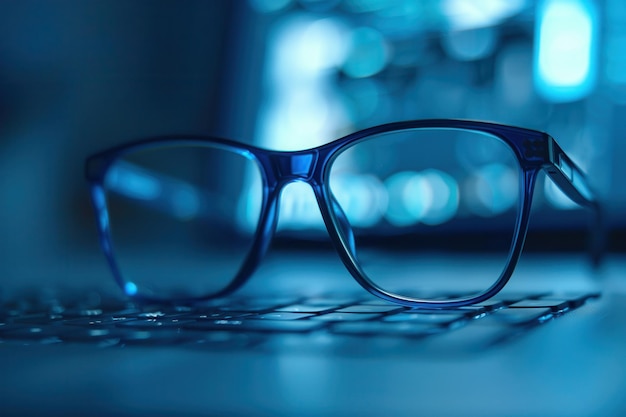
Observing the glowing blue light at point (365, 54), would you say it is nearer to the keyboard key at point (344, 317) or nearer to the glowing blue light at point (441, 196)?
the glowing blue light at point (441, 196)

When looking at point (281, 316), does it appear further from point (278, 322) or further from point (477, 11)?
point (477, 11)

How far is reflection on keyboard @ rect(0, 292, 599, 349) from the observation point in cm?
25

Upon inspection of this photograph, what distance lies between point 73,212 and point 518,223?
107 cm

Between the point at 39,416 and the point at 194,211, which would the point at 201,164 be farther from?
the point at 39,416

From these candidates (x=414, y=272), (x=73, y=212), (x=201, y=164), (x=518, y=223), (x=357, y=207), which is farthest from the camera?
(x=73, y=212)

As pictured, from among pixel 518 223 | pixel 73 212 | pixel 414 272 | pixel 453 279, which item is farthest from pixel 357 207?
pixel 73 212

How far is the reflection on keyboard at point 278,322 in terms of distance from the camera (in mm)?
248

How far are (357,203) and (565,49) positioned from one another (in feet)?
1.05

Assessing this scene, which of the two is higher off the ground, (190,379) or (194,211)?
(194,211)

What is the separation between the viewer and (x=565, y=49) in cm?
80

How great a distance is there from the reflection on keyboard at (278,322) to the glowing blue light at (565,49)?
477 millimetres

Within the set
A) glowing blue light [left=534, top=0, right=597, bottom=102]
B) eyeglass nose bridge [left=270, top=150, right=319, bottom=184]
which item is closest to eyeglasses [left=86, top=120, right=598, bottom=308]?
eyeglass nose bridge [left=270, top=150, right=319, bottom=184]

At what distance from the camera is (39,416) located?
163 millimetres

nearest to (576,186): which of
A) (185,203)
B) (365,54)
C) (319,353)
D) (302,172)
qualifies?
(302,172)
